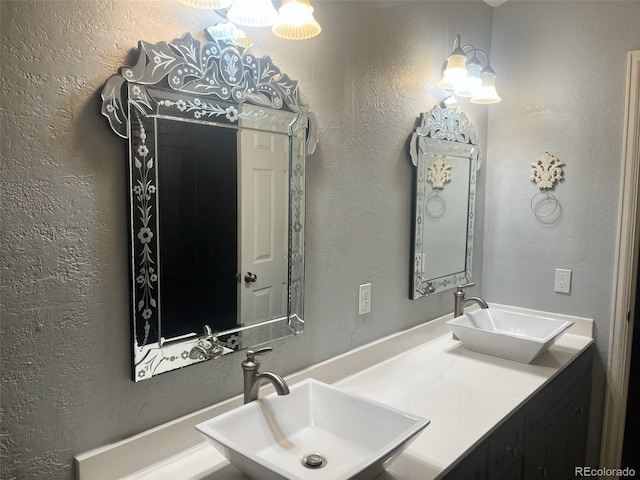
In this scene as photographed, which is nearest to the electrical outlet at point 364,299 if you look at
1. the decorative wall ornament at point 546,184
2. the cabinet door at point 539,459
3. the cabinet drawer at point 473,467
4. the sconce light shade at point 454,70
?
the cabinet drawer at point 473,467

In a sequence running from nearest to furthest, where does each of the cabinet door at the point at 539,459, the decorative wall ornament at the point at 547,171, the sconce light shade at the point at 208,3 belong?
the sconce light shade at the point at 208,3 < the cabinet door at the point at 539,459 < the decorative wall ornament at the point at 547,171

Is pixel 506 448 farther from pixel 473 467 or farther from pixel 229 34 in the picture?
pixel 229 34

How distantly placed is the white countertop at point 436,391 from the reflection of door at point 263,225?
0.29 m

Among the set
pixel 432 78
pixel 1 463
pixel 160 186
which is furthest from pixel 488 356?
pixel 1 463

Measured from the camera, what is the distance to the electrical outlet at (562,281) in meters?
2.28

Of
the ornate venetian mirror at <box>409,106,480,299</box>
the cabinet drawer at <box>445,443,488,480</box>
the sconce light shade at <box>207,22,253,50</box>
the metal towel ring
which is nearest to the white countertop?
the cabinet drawer at <box>445,443,488,480</box>

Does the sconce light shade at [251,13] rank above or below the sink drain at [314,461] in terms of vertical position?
above

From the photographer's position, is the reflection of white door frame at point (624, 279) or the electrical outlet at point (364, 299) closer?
the electrical outlet at point (364, 299)

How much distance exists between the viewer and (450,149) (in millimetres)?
2166

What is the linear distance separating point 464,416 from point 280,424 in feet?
1.83

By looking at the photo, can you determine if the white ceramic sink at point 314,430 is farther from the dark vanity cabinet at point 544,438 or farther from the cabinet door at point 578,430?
the cabinet door at point 578,430

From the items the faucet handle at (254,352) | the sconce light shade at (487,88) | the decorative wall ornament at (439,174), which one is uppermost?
the sconce light shade at (487,88)

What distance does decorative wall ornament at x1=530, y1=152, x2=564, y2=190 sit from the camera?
2266 millimetres

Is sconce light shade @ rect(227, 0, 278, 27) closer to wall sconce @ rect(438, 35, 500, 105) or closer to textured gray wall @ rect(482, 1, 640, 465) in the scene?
wall sconce @ rect(438, 35, 500, 105)
